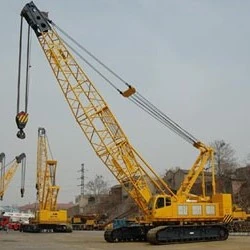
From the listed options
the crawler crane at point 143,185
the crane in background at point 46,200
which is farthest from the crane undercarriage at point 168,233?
the crane in background at point 46,200

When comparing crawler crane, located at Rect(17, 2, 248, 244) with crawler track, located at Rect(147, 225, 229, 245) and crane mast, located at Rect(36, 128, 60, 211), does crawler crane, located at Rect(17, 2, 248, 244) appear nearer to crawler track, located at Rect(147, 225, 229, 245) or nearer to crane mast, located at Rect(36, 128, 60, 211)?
crawler track, located at Rect(147, 225, 229, 245)

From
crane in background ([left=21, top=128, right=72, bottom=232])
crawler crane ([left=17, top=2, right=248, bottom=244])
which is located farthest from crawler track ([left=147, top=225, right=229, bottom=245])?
crane in background ([left=21, top=128, right=72, bottom=232])

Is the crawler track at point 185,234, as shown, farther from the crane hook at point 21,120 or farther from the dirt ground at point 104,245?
the crane hook at point 21,120

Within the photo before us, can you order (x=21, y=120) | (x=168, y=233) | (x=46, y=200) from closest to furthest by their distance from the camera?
(x=21, y=120) → (x=168, y=233) → (x=46, y=200)

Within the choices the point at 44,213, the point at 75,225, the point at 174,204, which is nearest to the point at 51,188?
the point at 44,213

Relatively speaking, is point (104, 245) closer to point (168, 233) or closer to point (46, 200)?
point (168, 233)

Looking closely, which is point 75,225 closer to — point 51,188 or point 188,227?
point 51,188

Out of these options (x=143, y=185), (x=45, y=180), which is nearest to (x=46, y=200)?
(x=45, y=180)

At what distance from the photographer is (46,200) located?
2256 inches

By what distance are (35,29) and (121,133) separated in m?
9.69

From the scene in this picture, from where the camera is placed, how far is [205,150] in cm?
3419

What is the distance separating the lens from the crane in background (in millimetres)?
53969

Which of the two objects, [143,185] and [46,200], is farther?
[46,200]

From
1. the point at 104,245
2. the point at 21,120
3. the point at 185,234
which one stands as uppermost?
the point at 21,120
